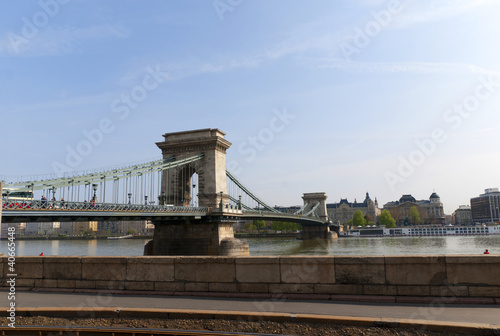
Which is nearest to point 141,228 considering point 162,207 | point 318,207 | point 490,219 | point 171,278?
point 318,207

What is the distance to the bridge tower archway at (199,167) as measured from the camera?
42.6 metres

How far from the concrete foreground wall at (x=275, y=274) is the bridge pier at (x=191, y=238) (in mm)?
28517

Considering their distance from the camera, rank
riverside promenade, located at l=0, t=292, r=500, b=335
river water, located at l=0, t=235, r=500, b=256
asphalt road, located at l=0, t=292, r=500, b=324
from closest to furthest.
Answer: riverside promenade, located at l=0, t=292, r=500, b=335
asphalt road, located at l=0, t=292, r=500, b=324
river water, located at l=0, t=235, r=500, b=256

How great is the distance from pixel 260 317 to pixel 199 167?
37.3 meters

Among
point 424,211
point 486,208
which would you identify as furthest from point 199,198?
point 486,208

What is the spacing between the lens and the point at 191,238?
39.0 metres

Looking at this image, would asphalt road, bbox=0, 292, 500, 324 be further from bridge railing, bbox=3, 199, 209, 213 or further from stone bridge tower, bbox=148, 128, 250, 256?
stone bridge tower, bbox=148, 128, 250, 256

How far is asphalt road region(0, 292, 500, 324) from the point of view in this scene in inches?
258

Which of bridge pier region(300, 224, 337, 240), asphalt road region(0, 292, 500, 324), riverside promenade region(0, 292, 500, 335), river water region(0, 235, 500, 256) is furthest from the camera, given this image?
bridge pier region(300, 224, 337, 240)

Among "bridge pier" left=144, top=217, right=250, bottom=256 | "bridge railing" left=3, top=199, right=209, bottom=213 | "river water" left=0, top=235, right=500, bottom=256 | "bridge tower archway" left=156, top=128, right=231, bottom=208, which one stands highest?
"bridge tower archway" left=156, top=128, right=231, bottom=208

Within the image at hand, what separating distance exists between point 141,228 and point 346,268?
151m

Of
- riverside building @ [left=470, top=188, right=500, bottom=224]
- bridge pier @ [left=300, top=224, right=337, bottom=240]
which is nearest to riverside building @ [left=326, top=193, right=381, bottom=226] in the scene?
riverside building @ [left=470, top=188, right=500, bottom=224]

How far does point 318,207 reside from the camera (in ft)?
379

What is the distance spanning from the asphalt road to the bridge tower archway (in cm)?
3282
